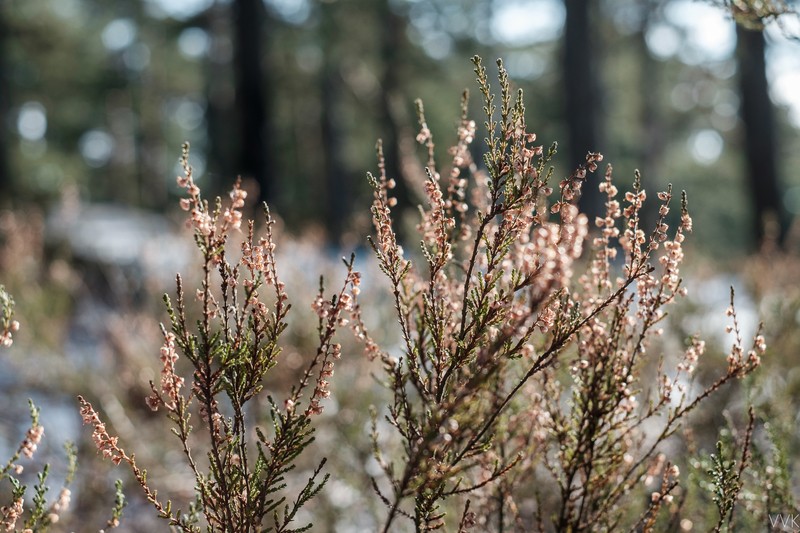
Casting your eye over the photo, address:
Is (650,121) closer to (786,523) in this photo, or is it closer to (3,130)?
(3,130)

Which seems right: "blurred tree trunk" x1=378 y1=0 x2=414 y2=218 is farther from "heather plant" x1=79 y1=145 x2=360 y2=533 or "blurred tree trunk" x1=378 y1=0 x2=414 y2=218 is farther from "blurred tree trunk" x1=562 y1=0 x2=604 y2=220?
"heather plant" x1=79 y1=145 x2=360 y2=533

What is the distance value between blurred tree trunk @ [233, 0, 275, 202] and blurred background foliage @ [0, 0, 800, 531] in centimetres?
4

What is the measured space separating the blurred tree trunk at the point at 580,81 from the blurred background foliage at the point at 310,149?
33 mm

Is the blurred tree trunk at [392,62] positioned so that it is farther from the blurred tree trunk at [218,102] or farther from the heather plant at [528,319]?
the heather plant at [528,319]

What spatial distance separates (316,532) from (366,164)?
23.3 meters

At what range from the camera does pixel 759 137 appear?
40.8ft

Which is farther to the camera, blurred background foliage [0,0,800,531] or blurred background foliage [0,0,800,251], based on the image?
blurred background foliage [0,0,800,251]

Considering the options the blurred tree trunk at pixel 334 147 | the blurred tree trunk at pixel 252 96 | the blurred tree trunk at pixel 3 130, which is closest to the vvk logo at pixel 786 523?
the blurred tree trunk at pixel 252 96

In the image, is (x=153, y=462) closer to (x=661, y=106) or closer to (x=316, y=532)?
(x=316, y=532)

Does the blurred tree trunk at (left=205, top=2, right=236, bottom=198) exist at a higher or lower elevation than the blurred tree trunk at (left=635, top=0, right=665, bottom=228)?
higher

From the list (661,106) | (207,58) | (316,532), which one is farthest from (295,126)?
(316,532)

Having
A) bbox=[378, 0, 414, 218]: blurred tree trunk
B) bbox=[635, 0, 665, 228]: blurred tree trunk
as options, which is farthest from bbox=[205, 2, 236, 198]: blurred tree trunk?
bbox=[635, 0, 665, 228]: blurred tree trunk

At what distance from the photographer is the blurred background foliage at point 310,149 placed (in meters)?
5.51

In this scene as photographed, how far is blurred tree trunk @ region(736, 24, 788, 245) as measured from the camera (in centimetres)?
1216
